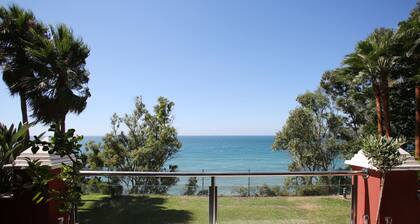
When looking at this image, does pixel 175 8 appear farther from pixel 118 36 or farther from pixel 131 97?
pixel 131 97

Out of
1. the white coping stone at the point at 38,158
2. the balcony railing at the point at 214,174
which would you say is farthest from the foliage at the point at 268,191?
the white coping stone at the point at 38,158

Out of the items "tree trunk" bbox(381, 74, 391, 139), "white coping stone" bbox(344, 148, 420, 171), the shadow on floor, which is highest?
"tree trunk" bbox(381, 74, 391, 139)

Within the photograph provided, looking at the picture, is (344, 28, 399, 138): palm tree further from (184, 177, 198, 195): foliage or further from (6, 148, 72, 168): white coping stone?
(6, 148, 72, 168): white coping stone

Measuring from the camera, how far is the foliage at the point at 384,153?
291 centimetres

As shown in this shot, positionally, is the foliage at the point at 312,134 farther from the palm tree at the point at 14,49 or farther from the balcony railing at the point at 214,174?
the balcony railing at the point at 214,174

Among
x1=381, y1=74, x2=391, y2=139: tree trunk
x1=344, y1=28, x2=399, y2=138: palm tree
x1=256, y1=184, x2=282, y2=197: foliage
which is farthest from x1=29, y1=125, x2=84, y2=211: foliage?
x1=381, y1=74, x2=391, y2=139: tree trunk

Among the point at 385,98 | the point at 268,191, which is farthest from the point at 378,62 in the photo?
the point at 268,191

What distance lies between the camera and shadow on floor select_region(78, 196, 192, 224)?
123 inches

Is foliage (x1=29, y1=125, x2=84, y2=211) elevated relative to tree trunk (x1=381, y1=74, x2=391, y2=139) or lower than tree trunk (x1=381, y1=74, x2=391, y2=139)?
lower

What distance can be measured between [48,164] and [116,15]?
7.71 metres

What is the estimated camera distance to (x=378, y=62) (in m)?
12.1

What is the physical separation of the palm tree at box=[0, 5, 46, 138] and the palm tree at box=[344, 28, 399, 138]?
12.0 m

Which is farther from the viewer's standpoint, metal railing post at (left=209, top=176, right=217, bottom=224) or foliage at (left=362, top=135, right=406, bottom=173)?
metal railing post at (left=209, top=176, right=217, bottom=224)

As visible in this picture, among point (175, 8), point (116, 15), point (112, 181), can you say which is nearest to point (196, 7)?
point (175, 8)
